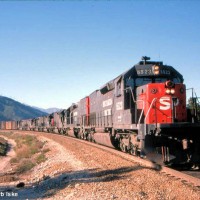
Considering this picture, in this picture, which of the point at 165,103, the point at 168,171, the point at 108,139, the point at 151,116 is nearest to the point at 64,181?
the point at 168,171

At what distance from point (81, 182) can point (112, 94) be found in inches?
315

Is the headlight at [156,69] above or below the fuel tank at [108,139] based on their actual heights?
above

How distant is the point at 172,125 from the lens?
11031 millimetres

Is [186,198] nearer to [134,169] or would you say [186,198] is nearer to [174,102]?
[134,169]

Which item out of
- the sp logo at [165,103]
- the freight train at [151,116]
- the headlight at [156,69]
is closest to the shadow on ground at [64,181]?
the freight train at [151,116]

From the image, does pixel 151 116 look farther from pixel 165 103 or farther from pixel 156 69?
pixel 156 69

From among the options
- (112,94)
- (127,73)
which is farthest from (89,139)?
(127,73)

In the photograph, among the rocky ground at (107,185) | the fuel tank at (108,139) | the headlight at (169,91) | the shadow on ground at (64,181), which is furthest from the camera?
the fuel tank at (108,139)

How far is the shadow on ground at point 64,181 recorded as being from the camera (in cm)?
963

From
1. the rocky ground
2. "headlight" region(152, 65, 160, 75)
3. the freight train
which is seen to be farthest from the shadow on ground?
"headlight" region(152, 65, 160, 75)

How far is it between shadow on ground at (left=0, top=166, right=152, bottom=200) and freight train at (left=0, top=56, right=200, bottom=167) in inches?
48.4

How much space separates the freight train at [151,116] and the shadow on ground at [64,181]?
4.04ft

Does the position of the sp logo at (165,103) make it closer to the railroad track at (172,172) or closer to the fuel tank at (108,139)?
the railroad track at (172,172)

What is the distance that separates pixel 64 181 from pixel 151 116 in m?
3.97
